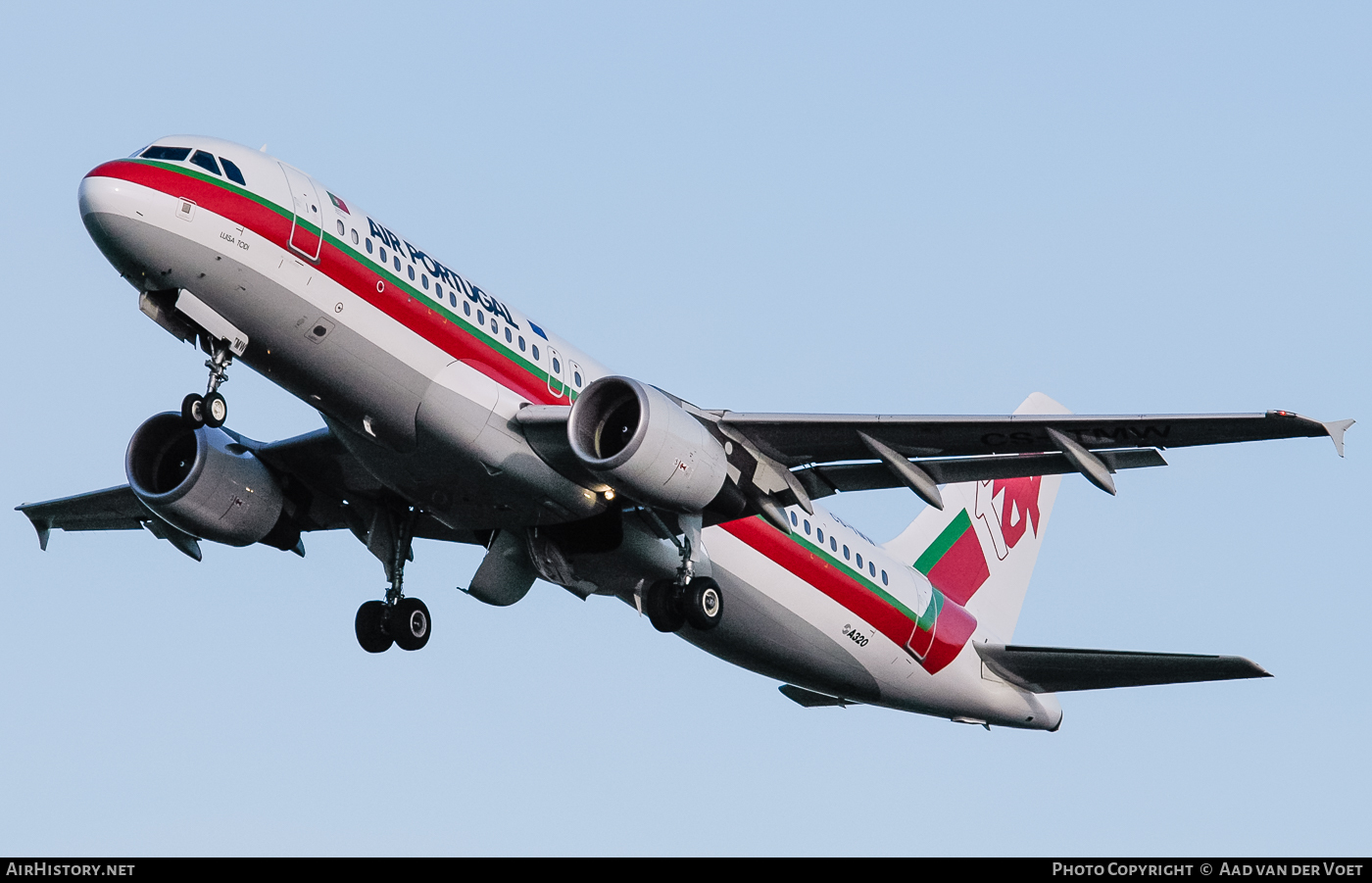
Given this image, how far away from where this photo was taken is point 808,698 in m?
34.0

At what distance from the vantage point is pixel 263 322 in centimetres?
2409

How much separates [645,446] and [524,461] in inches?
78.7

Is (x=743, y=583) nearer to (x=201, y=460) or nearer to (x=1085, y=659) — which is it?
(x=1085, y=659)

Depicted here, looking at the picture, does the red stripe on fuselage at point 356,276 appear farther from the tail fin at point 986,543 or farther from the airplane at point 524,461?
the tail fin at point 986,543

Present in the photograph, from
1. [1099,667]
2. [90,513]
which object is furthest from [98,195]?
[1099,667]

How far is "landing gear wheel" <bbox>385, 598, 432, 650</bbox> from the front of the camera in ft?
97.8

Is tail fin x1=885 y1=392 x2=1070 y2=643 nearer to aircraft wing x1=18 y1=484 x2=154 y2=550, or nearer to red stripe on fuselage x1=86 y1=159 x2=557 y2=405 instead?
red stripe on fuselage x1=86 y1=159 x2=557 y2=405

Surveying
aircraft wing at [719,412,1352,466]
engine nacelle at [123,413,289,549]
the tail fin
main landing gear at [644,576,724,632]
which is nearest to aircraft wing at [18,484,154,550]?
engine nacelle at [123,413,289,549]

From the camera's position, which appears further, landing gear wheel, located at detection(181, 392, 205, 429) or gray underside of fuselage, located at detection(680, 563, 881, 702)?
gray underside of fuselage, located at detection(680, 563, 881, 702)

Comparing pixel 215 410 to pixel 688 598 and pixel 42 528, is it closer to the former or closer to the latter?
pixel 688 598

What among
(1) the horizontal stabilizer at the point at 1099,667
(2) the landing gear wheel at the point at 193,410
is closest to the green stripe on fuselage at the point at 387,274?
(2) the landing gear wheel at the point at 193,410

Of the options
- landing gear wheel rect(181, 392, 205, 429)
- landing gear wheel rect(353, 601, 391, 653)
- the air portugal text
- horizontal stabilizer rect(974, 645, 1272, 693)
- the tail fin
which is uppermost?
the tail fin

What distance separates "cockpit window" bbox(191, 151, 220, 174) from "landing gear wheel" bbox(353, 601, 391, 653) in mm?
8963
